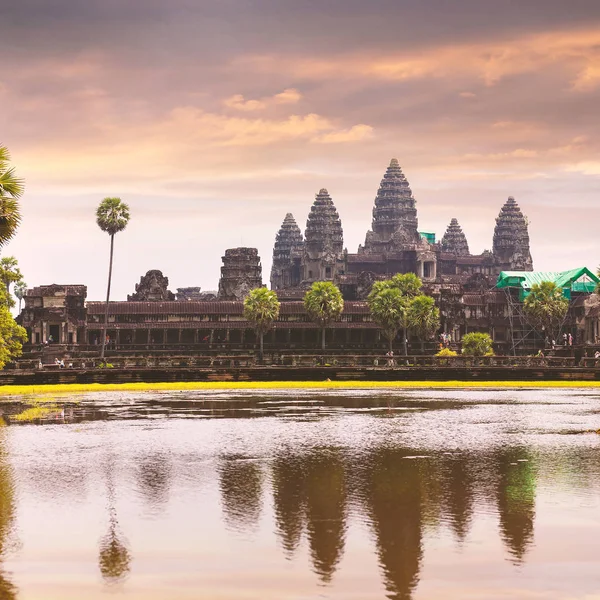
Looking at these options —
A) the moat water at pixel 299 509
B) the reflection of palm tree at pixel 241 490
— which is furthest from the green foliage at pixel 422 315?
the reflection of palm tree at pixel 241 490

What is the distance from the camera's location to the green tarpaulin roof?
14400cm

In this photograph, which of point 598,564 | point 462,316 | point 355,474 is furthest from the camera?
point 462,316

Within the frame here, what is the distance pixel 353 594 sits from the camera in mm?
17719

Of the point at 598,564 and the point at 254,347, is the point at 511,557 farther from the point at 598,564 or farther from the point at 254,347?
the point at 254,347

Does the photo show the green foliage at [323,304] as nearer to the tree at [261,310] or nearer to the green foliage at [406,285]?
the tree at [261,310]

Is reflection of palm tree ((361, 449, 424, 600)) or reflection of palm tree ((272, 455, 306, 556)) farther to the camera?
reflection of palm tree ((272, 455, 306, 556))

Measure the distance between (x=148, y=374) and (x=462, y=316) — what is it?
75.1 m

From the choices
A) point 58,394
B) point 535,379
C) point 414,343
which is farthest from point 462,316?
point 58,394

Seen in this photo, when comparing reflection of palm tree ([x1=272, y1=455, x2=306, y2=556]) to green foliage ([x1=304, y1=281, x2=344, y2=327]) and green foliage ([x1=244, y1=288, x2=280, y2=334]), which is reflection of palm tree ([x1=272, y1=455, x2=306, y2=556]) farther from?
green foliage ([x1=304, y1=281, x2=344, y2=327])

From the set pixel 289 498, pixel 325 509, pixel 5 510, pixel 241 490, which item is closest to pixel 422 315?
pixel 241 490

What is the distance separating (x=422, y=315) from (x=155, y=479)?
94.8 m

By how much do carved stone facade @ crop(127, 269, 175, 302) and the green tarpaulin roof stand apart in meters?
48.2

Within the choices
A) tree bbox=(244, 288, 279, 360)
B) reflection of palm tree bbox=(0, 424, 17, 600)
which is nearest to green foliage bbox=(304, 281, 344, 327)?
tree bbox=(244, 288, 279, 360)

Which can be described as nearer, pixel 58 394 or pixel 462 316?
pixel 58 394
